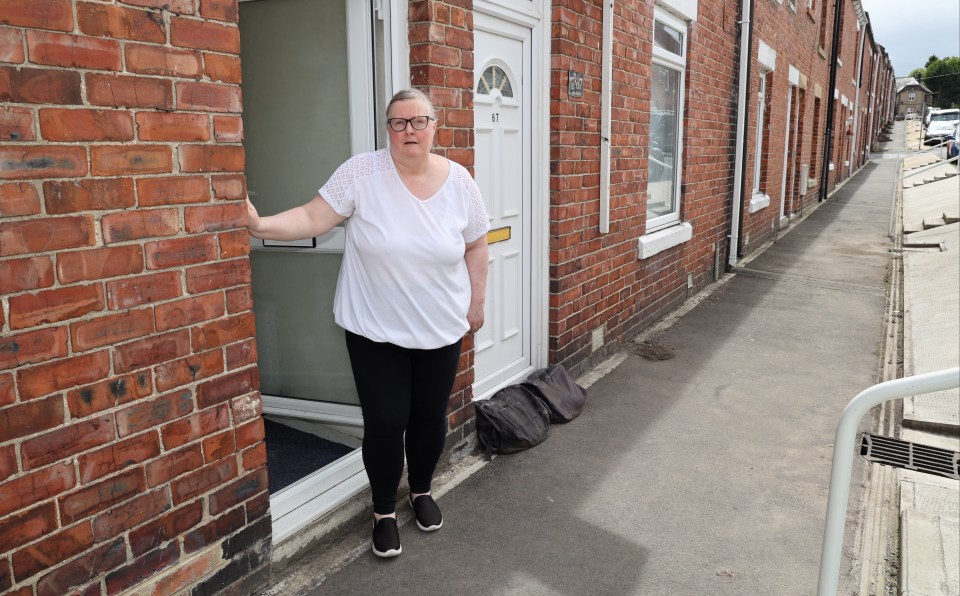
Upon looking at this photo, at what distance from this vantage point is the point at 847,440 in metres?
2.01

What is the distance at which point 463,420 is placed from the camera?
3912 mm

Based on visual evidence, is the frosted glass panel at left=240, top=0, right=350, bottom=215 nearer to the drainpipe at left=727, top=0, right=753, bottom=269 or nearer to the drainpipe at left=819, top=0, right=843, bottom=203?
the drainpipe at left=727, top=0, right=753, bottom=269

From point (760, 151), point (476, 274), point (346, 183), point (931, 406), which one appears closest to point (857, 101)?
point (760, 151)

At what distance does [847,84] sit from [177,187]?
27173mm

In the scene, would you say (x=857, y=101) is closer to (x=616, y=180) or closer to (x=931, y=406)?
(x=616, y=180)

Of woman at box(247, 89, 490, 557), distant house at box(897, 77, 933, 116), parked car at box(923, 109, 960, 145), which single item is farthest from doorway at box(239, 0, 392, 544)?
distant house at box(897, 77, 933, 116)

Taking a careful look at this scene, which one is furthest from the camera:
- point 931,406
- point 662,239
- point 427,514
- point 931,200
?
point 931,200

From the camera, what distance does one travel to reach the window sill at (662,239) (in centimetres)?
617

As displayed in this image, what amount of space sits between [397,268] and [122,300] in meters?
A: 0.93

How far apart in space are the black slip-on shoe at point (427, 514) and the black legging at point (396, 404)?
16cm

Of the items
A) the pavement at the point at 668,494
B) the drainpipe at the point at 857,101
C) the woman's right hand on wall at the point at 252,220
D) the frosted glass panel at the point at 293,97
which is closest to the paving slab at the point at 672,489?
the pavement at the point at 668,494

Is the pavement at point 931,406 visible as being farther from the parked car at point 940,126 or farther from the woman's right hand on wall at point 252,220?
the parked car at point 940,126

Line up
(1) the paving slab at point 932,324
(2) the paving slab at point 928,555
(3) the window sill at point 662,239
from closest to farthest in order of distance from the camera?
1. (2) the paving slab at point 928,555
2. (1) the paving slab at point 932,324
3. (3) the window sill at point 662,239

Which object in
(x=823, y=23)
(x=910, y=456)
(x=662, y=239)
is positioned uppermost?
(x=823, y=23)
